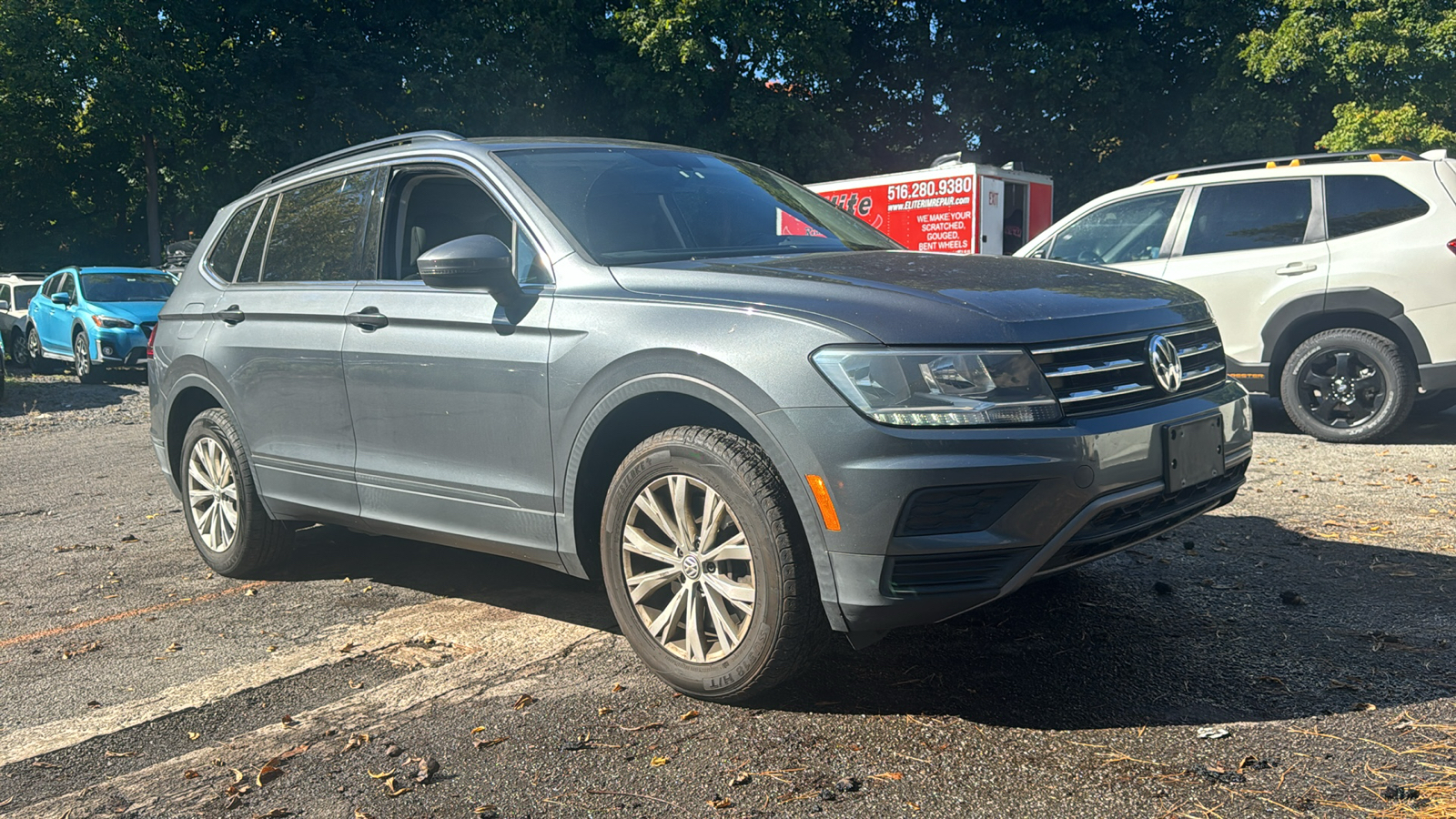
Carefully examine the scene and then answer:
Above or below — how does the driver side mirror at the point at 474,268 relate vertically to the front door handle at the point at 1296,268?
above

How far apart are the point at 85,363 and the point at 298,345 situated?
14400mm

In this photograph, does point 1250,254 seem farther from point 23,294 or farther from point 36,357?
point 23,294

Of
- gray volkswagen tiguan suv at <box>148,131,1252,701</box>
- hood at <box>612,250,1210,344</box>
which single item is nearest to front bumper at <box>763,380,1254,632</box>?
gray volkswagen tiguan suv at <box>148,131,1252,701</box>

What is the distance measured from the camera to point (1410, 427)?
855 cm

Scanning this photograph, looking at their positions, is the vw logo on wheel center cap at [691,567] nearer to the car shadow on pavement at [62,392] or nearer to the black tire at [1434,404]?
the black tire at [1434,404]

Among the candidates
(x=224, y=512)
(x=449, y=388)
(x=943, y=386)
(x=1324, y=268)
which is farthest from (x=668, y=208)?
(x=1324, y=268)

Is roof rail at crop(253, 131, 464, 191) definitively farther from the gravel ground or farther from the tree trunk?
the tree trunk

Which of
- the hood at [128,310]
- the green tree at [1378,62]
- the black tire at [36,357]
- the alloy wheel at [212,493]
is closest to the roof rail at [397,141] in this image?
the alloy wheel at [212,493]

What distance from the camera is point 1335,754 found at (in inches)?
115

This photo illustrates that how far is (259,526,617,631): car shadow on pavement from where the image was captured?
4.67 meters

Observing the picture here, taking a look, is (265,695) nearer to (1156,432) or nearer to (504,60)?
(1156,432)

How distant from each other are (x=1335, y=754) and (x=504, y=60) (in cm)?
2887

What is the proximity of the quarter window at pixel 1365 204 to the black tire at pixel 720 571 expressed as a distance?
6.36m

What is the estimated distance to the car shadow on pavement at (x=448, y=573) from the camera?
4668mm
